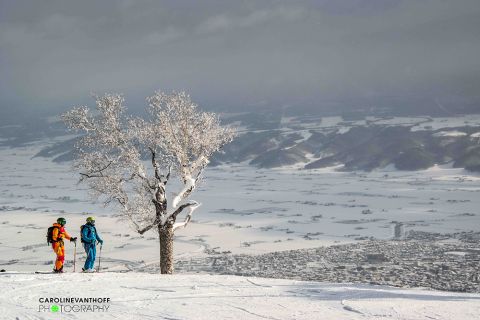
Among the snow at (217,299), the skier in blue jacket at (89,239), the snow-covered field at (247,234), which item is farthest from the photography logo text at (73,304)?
the skier in blue jacket at (89,239)

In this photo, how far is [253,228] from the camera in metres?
69.4

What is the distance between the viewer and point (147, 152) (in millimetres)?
29484

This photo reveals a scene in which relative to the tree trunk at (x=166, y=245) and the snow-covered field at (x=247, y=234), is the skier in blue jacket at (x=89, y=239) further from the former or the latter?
the tree trunk at (x=166, y=245)

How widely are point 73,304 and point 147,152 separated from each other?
14.7 metres

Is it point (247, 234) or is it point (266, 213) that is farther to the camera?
point (266, 213)

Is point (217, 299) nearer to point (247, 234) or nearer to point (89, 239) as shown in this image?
point (89, 239)

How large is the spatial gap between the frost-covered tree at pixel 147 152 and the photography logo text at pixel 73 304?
11126 mm

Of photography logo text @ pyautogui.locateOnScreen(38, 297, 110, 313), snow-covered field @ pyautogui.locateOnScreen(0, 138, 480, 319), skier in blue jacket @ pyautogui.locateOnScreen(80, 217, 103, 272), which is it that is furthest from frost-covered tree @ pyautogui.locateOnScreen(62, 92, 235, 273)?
photography logo text @ pyautogui.locateOnScreen(38, 297, 110, 313)

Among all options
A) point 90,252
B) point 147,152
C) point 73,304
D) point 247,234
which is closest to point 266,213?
point 247,234

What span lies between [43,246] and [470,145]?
555 feet

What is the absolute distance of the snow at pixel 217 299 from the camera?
14680 mm

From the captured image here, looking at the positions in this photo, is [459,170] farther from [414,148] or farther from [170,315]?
[170,315]

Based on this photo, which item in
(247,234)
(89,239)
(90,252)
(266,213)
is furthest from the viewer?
(266,213)

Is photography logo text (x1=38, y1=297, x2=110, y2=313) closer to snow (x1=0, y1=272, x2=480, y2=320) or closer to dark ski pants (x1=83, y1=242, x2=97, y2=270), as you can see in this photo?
snow (x1=0, y1=272, x2=480, y2=320)
